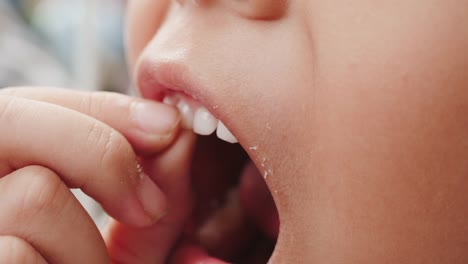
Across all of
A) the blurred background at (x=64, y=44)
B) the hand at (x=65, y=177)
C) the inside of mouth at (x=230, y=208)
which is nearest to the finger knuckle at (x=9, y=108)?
the hand at (x=65, y=177)

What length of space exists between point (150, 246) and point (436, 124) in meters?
0.40

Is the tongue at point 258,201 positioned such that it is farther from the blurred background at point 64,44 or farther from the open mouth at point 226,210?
the blurred background at point 64,44

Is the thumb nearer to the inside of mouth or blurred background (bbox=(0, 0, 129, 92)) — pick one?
the inside of mouth

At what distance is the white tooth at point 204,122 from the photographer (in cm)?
71

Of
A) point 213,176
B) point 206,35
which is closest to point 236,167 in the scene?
point 213,176

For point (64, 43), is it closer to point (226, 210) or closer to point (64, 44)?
point (64, 44)

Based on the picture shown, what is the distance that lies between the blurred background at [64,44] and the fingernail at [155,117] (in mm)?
865

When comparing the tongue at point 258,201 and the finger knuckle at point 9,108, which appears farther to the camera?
the tongue at point 258,201

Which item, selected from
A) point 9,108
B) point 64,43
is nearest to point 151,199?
point 9,108

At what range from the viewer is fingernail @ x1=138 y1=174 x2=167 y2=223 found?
709 millimetres

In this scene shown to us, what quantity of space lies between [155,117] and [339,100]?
0.24 meters

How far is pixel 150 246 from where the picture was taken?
0.79 meters

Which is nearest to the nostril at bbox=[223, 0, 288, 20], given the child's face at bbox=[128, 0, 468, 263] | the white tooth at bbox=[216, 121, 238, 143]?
the child's face at bbox=[128, 0, 468, 263]

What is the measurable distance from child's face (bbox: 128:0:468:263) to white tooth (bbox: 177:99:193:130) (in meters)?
0.07
